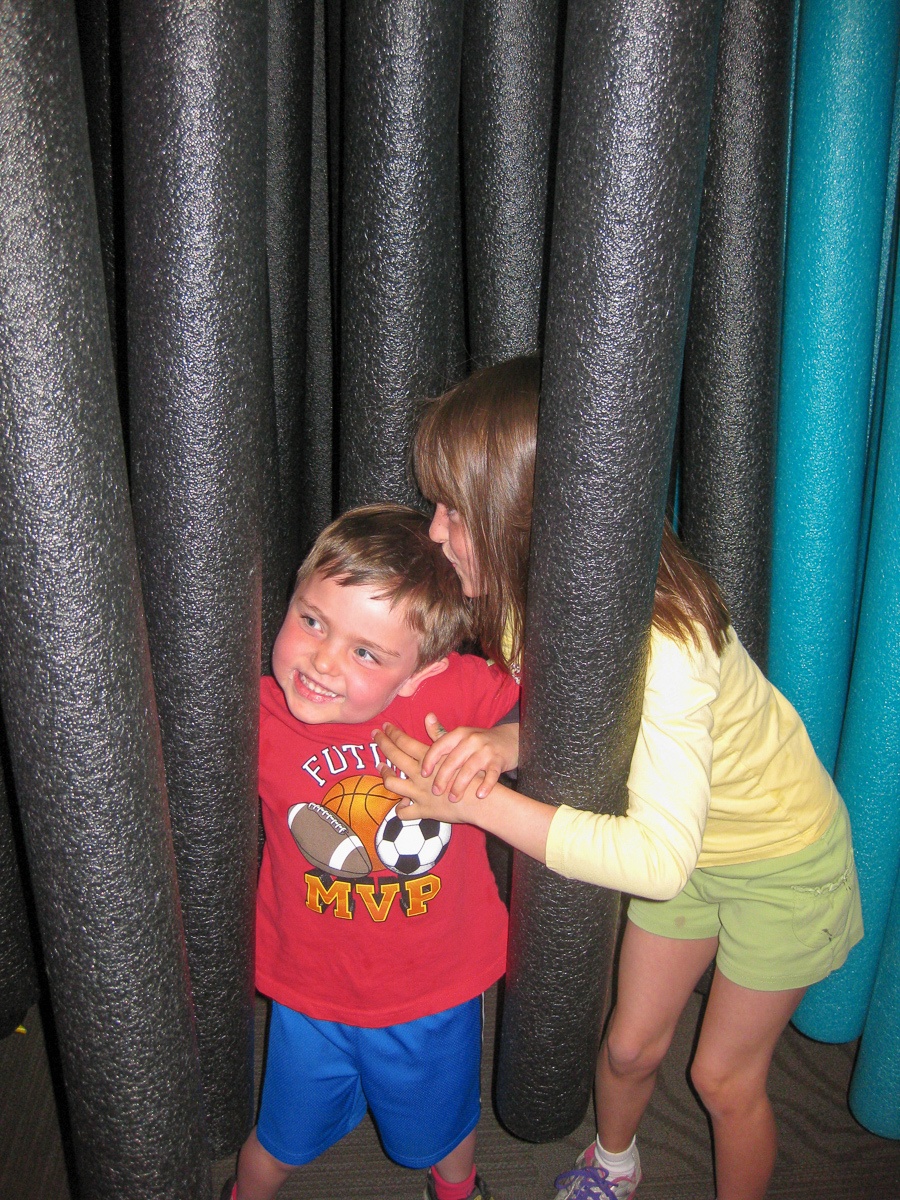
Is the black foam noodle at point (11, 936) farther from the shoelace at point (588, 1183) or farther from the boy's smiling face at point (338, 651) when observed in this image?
the shoelace at point (588, 1183)

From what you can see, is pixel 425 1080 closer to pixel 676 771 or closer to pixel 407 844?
pixel 407 844

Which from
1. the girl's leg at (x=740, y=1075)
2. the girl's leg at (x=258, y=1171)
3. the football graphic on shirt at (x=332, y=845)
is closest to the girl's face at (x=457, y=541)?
the football graphic on shirt at (x=332, y=845)

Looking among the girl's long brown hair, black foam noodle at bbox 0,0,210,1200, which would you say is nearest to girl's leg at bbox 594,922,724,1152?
the girl's long brown hair

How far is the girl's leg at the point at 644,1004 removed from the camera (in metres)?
0.94

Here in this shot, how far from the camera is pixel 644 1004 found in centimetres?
94

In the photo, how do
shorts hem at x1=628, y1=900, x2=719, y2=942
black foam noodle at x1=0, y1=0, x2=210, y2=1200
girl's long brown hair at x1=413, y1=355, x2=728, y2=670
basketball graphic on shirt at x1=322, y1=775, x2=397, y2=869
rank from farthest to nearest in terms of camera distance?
shorts hem at x1=628, y1=900, x2=719, y2=942, basketball graphic on shirt at x1=322, y1=775, x2=397, y2=869, girl's long brown hair at x1=413, y1=355, x2=728, y2=670, black foam noodle at x1=0, y1=0, x2=210, y2=1200

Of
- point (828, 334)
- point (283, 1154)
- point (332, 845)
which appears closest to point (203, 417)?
point (332, 845)

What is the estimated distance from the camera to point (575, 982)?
0.70m

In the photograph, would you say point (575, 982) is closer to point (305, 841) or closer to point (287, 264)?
point (305, 841)

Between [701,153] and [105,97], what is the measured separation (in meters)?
0.46

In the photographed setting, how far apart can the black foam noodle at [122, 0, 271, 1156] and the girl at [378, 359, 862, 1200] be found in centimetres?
16

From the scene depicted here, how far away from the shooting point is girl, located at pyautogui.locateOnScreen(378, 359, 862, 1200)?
2.16 feet

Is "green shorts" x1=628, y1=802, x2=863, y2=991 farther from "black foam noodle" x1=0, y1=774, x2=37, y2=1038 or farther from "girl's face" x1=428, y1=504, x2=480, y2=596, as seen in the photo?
"black foam noodle" x1=0, y1=774, x2=37, y2=1038

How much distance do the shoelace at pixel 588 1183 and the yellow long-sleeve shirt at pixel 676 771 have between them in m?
0.46
